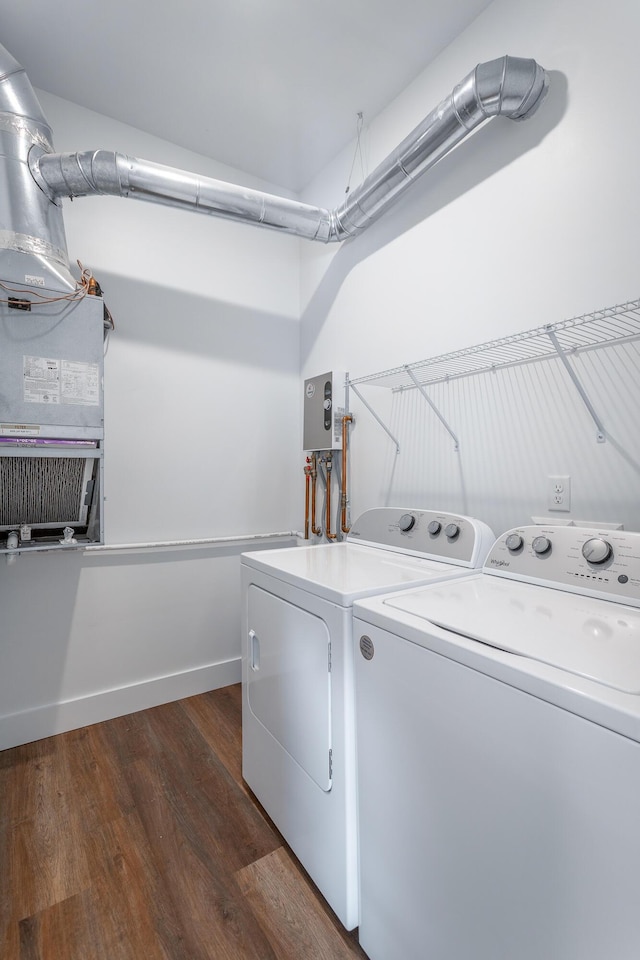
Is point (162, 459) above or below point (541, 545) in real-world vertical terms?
above

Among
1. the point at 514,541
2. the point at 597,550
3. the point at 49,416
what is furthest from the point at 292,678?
the point at 49,416

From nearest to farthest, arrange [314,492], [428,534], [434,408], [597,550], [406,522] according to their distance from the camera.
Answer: [597,550] → [428,534] → [406,522] → [434,408] → [314,492]

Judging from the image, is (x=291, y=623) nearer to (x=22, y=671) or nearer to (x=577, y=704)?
(x=577, y=704)

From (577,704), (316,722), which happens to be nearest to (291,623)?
(316,722)

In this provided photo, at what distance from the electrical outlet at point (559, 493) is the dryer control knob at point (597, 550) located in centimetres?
28

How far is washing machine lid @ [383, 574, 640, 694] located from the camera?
773 mm

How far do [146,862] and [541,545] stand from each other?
1.68m

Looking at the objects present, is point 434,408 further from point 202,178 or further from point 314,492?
point 202,178

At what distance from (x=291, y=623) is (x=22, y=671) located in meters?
1.62

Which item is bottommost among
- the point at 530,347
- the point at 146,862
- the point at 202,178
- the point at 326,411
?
the point at 146,862

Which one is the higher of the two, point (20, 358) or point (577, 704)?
point (20, 358)

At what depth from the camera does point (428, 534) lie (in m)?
1.72

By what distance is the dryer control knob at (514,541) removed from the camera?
1.40m

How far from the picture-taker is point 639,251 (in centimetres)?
131
